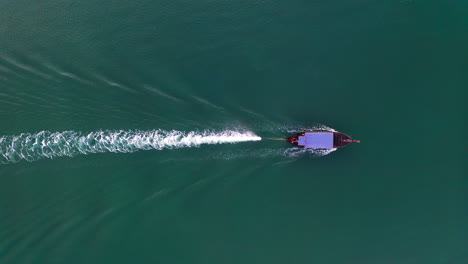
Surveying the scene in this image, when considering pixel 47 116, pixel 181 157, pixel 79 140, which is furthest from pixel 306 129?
pixel 47 116

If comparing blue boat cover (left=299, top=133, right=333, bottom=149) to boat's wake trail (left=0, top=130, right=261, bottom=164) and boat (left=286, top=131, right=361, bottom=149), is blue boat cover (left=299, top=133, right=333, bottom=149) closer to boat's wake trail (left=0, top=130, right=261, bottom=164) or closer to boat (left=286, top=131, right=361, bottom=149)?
boat (left=286, top=131, right=361, bottom=149)

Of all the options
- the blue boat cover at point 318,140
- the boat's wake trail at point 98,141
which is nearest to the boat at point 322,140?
the blue boat cover at point 318,140

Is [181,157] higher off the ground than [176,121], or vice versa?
[176,121]

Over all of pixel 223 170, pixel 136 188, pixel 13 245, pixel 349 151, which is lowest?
pixel 13 245

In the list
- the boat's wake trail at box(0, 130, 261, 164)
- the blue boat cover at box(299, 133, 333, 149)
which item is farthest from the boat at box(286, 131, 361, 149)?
A: the boat's wake trail at box(0, 130, 261, 164)

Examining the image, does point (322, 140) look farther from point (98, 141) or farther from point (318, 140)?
point (98, 141)

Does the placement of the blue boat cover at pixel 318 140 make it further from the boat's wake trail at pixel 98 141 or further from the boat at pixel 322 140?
the boat's wake trail at pixel 98 141

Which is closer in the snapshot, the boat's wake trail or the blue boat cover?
the blue boat cover

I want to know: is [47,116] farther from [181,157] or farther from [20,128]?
[181,157]
